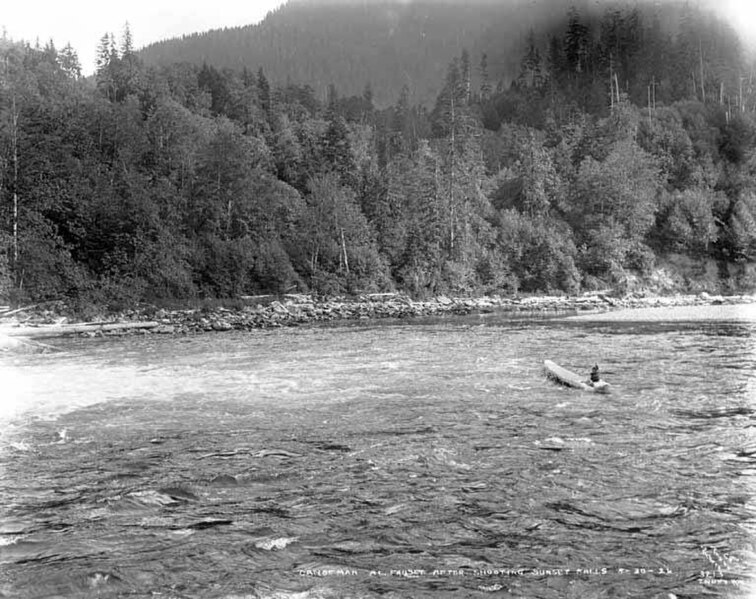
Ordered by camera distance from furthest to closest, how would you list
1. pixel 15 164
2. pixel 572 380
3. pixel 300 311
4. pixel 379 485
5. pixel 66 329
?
1. pixel 15 164
2. pixel 300 311
3. pixel 66 329
4. pixel 572 380
5. pixel 379 485

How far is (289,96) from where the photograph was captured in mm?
107250

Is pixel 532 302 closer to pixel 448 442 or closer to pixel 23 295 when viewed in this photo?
pixel 23 295

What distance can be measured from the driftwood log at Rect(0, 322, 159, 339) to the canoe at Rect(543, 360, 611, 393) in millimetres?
21623

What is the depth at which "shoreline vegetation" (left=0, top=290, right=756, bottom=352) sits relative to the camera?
1173 inches

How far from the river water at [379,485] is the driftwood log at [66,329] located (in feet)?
40.3

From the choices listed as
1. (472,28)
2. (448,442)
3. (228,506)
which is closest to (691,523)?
(448,442)

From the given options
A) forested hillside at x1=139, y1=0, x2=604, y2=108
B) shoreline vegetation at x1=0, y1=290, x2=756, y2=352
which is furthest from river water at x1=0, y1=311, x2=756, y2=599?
forested hillside at x1=139, y1=0, x2=604, y2=108

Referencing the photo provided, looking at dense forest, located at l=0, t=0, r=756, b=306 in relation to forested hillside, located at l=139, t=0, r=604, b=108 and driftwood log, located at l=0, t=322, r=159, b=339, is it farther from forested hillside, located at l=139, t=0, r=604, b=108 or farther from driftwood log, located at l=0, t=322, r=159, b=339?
forested hillside, located at l=139, t=0, r=604, b=108

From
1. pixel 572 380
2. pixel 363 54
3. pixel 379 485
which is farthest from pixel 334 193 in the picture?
pixel 363 54

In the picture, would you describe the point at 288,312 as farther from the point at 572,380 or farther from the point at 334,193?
the point at 572,380

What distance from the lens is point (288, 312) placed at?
38531mm

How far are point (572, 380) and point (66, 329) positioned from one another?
24.2 meters

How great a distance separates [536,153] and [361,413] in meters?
59.6

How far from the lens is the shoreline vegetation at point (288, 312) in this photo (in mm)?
29797
